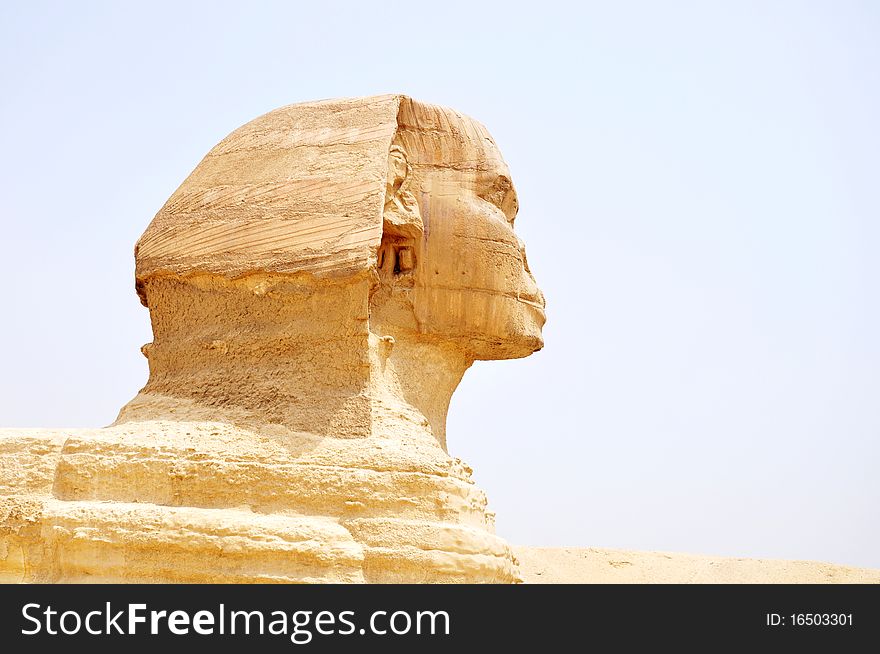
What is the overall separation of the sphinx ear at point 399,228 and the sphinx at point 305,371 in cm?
1

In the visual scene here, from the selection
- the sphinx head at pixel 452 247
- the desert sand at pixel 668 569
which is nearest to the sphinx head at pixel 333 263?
the sphinx head at pixel 452 247

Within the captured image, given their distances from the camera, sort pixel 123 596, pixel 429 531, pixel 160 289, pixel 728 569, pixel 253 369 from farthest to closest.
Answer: pixel 728 569
pixel 160 289
pixel 253 369
pixel 429 531
pixel 123 596

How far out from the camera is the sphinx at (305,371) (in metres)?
7.56

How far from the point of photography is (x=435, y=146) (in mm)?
9328

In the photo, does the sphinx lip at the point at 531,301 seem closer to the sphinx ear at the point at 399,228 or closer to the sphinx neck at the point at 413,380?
the sphinx neck at the point at 413,380

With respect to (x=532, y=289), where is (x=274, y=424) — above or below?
below

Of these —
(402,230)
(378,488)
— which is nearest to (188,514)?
(378,488)

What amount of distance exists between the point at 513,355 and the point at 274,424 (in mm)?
2136

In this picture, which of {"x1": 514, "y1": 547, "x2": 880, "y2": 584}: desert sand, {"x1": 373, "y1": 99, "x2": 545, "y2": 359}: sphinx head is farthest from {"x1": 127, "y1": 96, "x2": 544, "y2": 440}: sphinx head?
{"x1": 514, "y1": 547, "x2": 880, "y2": 584}: desert sand

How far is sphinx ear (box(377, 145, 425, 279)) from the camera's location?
8.88 m

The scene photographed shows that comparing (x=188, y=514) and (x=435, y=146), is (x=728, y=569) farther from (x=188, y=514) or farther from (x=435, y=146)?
(x=188, y=514)

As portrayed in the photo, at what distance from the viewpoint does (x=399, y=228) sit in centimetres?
888

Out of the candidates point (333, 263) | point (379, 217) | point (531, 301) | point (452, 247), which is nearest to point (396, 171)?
point (452, 247)

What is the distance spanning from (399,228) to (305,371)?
4.24 feet
